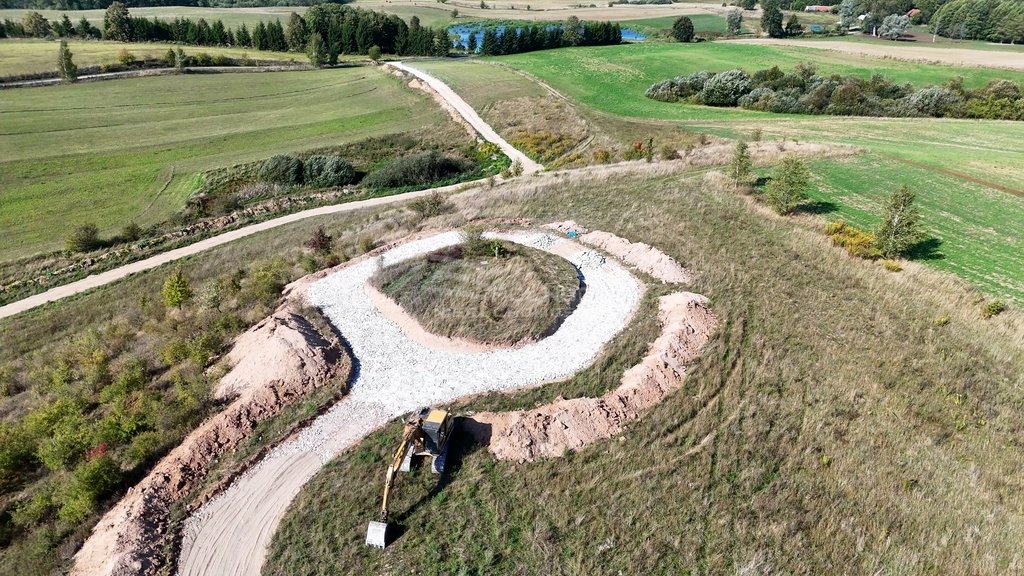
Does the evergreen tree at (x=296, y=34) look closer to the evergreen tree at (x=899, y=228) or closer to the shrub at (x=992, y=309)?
the evergreen tree at (x=899, y=228)

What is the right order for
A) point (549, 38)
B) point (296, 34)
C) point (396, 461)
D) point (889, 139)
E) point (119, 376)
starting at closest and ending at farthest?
point (396, 461)
point (119, 376)
point (889, 139)
point (296, 34)
point (549, 38)

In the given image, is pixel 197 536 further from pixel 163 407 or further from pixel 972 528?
pixel 972 528

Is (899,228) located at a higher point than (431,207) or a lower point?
higher

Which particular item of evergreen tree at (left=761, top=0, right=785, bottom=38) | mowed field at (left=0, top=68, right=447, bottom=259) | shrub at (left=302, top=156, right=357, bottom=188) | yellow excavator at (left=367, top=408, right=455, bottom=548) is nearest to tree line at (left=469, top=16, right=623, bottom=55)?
mowed field at (left=0, top=68, right=447, bottom=259)

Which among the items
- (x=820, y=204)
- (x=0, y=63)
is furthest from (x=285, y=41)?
(x=820, y=204)

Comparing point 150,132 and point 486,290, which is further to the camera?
point 150,132

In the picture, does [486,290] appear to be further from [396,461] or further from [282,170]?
[282,170]

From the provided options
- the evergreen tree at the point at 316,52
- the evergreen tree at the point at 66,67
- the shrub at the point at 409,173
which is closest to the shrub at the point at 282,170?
the shrub at the point at 409,173

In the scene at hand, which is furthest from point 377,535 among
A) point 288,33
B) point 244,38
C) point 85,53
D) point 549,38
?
point 244,38
